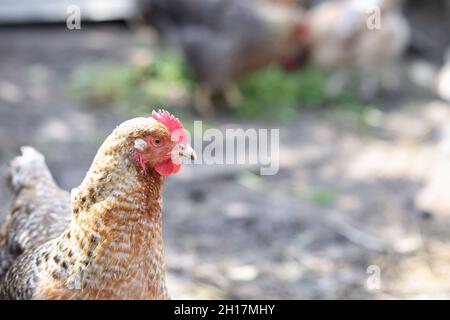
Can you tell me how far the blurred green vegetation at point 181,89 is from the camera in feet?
20.4

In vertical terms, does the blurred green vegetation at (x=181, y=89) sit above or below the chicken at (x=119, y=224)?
above

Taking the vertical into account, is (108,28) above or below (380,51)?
above

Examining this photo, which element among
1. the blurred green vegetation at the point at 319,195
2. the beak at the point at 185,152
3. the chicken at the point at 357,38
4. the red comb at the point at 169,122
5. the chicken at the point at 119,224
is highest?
the chicken at the point at 357,38

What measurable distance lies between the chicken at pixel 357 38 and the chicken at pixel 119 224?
458 centimetres

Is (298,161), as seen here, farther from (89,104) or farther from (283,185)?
(89,104)

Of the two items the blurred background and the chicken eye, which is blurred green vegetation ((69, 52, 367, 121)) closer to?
the blurred background

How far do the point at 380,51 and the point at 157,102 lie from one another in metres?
2.33

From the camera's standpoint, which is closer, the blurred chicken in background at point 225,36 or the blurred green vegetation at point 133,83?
the blurred chicken in background at point 225,36

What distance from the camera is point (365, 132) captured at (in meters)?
6.00

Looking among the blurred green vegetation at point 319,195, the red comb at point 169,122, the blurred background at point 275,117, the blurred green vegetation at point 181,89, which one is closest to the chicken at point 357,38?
the blurred background at point 275,117

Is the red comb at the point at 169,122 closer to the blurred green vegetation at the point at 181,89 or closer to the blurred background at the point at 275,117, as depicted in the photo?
the blurred background at the point at 275,117

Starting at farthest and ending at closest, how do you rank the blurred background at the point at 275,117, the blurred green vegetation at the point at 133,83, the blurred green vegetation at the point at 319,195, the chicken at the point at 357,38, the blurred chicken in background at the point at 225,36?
the chicken at the point at 357,38, the blurred green vegetation at the point at 133,83, the blurred chicken in background at the point at 225,36, the blurred green vegetation at the point at 319,195, the blurred background at the point at 275,117

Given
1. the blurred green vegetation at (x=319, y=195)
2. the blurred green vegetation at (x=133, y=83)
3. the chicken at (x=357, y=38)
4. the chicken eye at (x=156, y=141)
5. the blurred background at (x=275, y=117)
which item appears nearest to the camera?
the chicken eye at (x=156, y=141)
